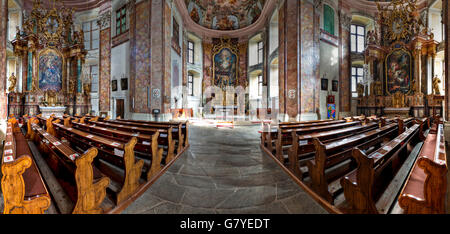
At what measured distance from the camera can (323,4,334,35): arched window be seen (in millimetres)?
12453

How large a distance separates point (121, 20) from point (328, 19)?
51.0 feet

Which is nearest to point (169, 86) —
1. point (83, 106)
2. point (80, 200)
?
point (83, 106)

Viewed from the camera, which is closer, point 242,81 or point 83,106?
point 83,106

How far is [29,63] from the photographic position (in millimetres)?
12844

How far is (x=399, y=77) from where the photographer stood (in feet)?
44.3

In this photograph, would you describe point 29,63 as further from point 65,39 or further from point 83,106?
point 83,106

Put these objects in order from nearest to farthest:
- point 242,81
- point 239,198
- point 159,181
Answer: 1. point 239,198
2. point 159,181
3. point 242,81

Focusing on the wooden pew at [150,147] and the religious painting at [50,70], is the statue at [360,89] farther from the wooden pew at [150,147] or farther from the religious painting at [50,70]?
the religious painting at [50,70]

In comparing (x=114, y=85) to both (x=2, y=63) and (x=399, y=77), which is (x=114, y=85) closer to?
(x=2, y=63)

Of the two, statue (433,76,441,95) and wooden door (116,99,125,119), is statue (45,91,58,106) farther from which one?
statue (433,76,441,95)

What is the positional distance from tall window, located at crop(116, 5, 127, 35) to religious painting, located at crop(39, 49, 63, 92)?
5.33m

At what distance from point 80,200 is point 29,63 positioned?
1773 centimetres

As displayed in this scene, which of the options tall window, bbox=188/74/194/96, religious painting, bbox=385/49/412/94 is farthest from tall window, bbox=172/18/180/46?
religious painting, bbox=385/49/412/94

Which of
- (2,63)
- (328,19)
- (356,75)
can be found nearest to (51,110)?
(2,63)
